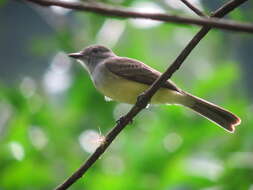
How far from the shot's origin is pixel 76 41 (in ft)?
23.6

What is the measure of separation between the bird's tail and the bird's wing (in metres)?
0.15

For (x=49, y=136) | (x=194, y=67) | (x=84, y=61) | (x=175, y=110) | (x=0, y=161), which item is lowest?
(x=0, y=161)

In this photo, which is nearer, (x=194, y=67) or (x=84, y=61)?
(x=84, y=61)

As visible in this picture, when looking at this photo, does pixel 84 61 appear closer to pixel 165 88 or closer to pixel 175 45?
pixel 165 88

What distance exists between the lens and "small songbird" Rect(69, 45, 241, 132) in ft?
14.3

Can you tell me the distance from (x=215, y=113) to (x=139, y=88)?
1.79 feet

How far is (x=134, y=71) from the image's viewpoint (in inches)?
185

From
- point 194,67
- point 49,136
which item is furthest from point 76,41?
point 194,67

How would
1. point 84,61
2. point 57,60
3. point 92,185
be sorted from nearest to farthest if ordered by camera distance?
point 84,61
point 92,185
point 57,60

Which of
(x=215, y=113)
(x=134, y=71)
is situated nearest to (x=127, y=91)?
(x=134, y=71)

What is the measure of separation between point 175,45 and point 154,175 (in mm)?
5953

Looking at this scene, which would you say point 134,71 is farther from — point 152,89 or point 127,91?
point 152,89

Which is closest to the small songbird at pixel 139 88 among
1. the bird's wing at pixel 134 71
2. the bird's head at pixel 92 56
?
the bird's wing at pixel 134 71

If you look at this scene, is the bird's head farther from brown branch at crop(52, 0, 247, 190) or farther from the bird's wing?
brown branch at crop(52, 0, 247, 190)
